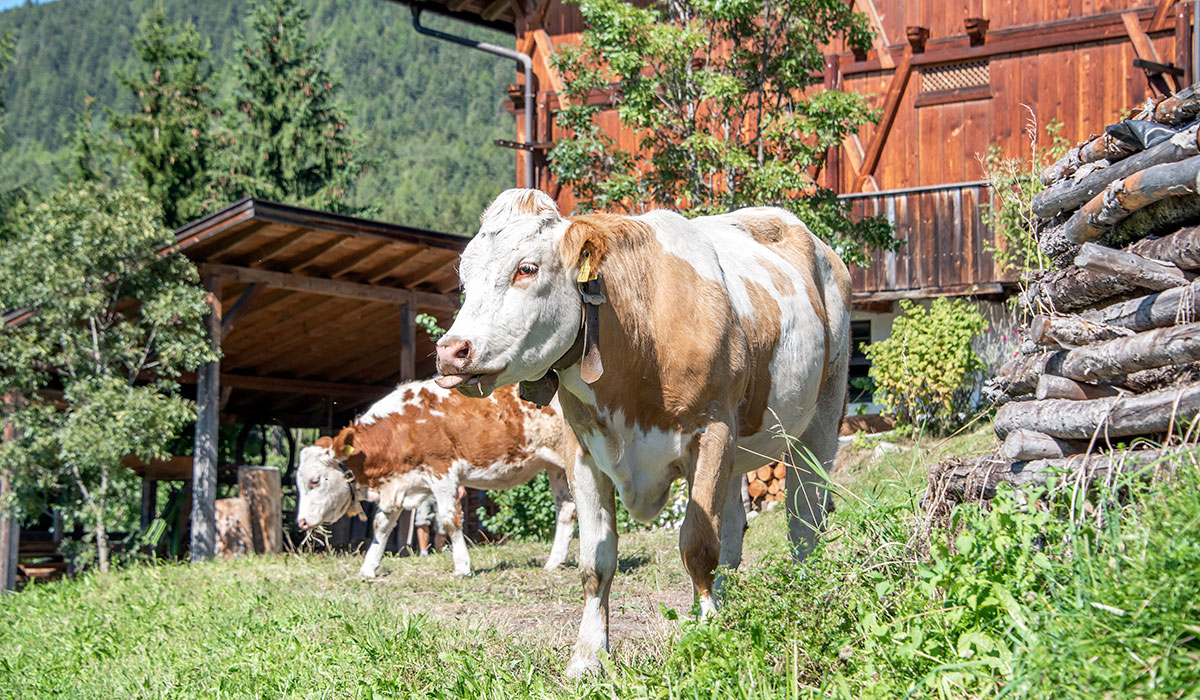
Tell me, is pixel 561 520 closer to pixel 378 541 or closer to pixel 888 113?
pixel 378 541

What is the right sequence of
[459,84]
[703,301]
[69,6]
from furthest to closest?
[69,6] → [459,84] → [703,301]

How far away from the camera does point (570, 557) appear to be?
36.5 feet

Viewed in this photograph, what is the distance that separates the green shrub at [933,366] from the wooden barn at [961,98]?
140 centimetres

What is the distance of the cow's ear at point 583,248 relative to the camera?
4418mm

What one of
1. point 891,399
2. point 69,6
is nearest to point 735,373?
point 891,399

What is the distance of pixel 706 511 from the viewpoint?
4484 millimetres

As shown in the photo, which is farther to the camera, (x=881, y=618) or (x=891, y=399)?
(x=891, y=399)

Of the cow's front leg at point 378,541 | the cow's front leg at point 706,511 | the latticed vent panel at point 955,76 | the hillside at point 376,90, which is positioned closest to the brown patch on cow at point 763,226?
the cow's front leg at point 706,511

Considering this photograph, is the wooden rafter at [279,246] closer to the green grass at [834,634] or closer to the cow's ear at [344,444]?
the cow's ear at [344,444]

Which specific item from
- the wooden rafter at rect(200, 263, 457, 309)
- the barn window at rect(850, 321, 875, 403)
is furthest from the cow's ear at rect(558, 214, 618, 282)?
the barn window at rect(850, 321, 875, 403)

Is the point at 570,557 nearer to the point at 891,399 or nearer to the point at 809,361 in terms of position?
the point at 891,399

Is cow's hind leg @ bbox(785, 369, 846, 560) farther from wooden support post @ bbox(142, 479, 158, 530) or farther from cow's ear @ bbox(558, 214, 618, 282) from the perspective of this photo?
wooden support post @ bbox(142, 479, 158, 530)

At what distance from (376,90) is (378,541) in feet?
357

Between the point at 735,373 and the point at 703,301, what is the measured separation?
1.06ft
